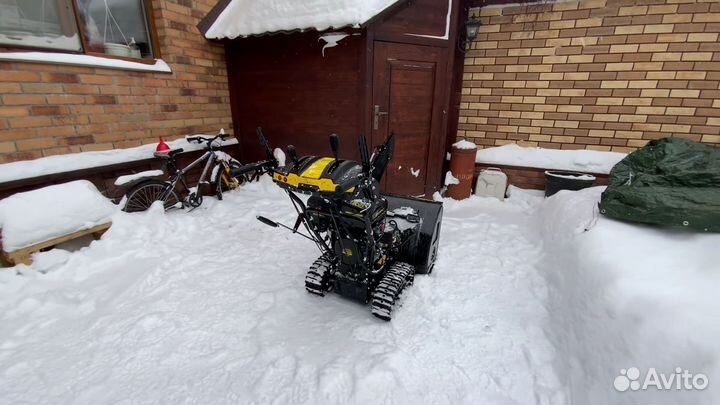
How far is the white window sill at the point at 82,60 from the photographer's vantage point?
2928 millimetres

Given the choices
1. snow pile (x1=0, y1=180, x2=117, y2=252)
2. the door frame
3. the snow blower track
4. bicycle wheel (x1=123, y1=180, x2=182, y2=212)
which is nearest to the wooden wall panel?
the door frame

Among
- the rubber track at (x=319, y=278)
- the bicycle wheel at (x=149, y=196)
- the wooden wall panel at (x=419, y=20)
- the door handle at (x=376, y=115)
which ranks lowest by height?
the rubber track at (x=319, y=278)

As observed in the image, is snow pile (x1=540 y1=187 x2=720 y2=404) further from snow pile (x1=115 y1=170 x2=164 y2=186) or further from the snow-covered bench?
snow pile (x1=115 y1=170 x2=164 y2=186)

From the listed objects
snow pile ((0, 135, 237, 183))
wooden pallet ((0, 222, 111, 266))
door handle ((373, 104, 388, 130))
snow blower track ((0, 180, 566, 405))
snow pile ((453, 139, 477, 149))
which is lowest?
snow blower track ((0, 180, 566, 405))

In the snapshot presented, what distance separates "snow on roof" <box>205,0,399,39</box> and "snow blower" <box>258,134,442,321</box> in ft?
7.43

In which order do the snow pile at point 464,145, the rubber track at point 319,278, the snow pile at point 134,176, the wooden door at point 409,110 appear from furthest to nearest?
the snow pile at point 464,145
the wooden door at point 409,110
the snow pile at point 134,176
the rubber track at point 319,278

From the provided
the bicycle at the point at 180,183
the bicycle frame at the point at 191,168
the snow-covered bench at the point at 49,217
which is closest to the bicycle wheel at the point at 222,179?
the bicycle at the point at 180,183

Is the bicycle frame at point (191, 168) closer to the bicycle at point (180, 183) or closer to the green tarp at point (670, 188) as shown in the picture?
the bicycle at point (180, 183)

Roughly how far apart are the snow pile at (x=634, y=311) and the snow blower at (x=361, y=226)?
110 cm

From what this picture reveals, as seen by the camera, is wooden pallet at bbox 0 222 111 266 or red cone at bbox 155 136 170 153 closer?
wooden pallet at bbox 0 222 111 266

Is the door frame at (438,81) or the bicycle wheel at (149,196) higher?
the door frame at (438,81)

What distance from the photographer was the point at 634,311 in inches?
63.8

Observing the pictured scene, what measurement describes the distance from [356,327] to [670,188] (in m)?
2.48

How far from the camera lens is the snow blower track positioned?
6.03ft
